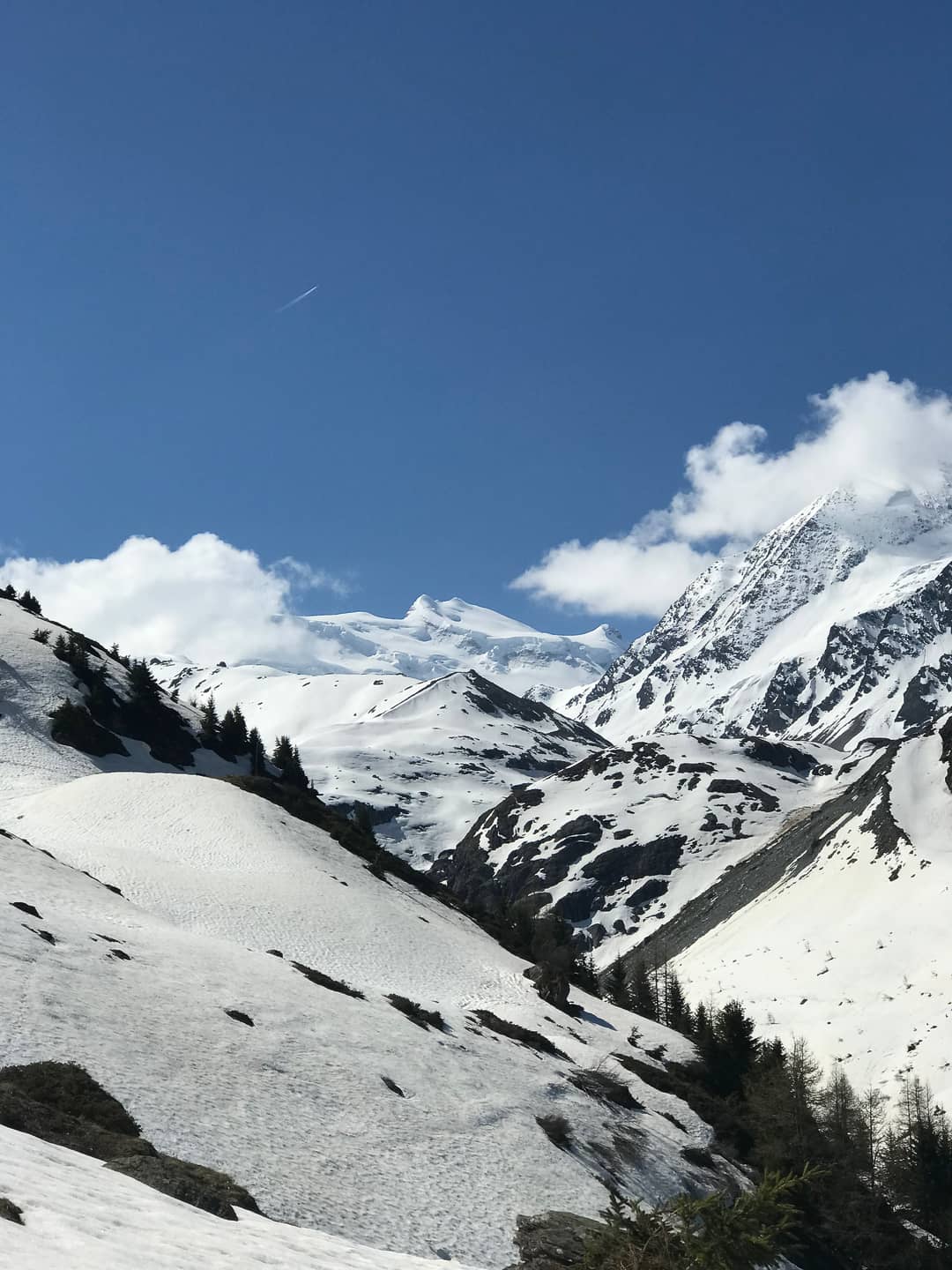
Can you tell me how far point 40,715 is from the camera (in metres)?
94.8

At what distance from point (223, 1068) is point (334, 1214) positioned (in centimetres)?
663

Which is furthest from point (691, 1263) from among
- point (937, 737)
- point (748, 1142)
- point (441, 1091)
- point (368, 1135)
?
point (937, 737)

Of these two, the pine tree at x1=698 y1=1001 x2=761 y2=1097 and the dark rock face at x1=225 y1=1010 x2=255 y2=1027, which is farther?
the pine tree at x1=698 y1=1001 x2=761 y2=1097

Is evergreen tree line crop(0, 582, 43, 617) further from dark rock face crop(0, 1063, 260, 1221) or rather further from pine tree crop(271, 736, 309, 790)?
dark rock face crop(0, 1063, 260, 1221)

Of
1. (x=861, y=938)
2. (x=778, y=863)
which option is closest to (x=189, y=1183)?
(x=861, y=938)

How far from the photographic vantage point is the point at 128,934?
A: 37.7 metres

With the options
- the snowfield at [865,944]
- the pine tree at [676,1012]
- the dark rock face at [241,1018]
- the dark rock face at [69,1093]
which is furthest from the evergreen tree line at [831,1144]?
the dark rock face at [69,1093]

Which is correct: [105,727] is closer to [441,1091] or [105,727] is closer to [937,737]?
[441,1091]

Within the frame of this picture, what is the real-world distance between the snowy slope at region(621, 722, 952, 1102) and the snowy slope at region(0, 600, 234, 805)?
65.1m

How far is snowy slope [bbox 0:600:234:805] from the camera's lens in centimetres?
8288

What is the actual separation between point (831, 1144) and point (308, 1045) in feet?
122

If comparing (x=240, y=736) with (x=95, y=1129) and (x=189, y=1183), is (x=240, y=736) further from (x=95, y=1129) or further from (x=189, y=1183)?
(x=189, y=1183)

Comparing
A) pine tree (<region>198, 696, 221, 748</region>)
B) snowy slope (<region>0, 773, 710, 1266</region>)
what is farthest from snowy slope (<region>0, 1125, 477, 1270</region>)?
pine tree (<region>198, 696, 221, 748</region>)

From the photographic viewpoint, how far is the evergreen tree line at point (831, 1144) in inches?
1783
